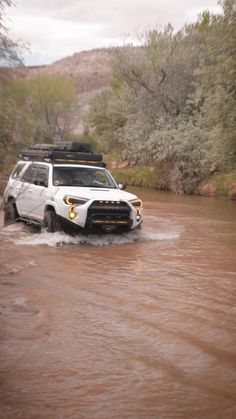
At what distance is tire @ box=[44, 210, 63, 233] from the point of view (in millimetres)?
11565

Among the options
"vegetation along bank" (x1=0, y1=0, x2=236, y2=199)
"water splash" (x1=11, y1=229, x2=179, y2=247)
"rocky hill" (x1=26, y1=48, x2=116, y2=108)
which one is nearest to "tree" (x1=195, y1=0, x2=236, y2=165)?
"vegetation along bank" (x1=0, y1=0, x2=236, y2=199)

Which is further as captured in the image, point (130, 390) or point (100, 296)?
point (100, 296)

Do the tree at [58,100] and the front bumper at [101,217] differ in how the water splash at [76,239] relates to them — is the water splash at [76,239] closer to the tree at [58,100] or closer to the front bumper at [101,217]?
the front bumper at [101,217]

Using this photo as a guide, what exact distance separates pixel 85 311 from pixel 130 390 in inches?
94.0

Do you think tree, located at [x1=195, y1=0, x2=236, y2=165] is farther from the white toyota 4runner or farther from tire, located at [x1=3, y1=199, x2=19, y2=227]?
tire, located at [x1=3, y1=199, x2=19, y2=227]

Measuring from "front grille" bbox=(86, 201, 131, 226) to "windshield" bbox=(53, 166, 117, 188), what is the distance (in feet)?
4.14

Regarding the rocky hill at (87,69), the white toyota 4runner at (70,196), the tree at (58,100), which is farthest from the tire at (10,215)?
the rocky hill at (87,69)

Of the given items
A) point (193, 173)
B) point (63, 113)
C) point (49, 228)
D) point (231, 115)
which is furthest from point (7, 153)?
point (63, 113)

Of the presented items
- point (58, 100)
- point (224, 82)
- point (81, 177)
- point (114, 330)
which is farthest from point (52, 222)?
point (58, 100)

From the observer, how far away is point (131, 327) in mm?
6266

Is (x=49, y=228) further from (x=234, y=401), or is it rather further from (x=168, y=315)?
(x=234, y=401)

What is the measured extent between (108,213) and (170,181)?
21.2 meters

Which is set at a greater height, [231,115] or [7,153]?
[231,115]

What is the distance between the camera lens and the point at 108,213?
1134 cm
